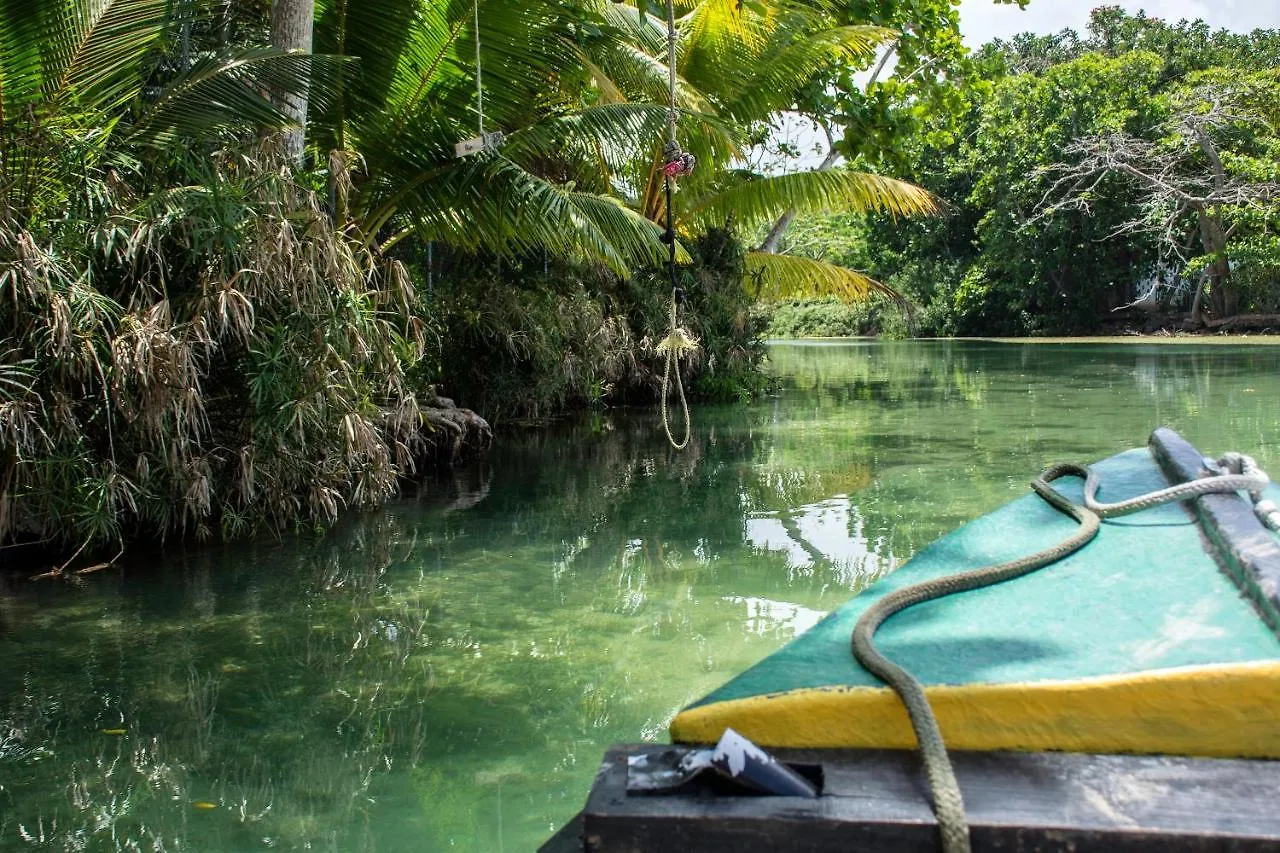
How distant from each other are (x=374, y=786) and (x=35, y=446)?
285 cm

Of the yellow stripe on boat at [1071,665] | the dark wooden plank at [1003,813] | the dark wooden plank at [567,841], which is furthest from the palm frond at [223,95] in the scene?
the dark wooden plank at [1003,813]

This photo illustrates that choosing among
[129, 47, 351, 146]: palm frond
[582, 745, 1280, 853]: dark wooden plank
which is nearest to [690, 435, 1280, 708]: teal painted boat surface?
[582, 745, 1280, 853]: dark wooden plank

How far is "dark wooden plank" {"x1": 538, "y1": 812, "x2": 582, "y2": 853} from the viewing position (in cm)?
122

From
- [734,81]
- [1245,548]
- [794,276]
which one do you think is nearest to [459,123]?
[734,81]

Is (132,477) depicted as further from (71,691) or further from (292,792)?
(292,792)

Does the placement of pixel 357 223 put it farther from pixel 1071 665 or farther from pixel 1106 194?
pixel 1106 194

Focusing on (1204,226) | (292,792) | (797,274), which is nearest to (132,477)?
(292,792)

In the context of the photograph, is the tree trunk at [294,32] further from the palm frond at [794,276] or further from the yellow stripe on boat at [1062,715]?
the palm frond at [794,276]

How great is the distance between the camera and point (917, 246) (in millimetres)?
31578

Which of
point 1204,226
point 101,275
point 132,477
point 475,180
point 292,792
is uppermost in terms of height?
point 1204,226

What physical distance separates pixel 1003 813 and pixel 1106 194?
26331 millimetres

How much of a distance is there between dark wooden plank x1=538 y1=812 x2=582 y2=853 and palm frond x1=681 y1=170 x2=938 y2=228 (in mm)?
10365

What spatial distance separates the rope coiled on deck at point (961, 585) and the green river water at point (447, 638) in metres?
1.07

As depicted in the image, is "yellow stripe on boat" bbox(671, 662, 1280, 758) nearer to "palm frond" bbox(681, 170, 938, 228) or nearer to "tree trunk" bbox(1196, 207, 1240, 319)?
"palm frond" bbox(681, 170, 938, 228)
